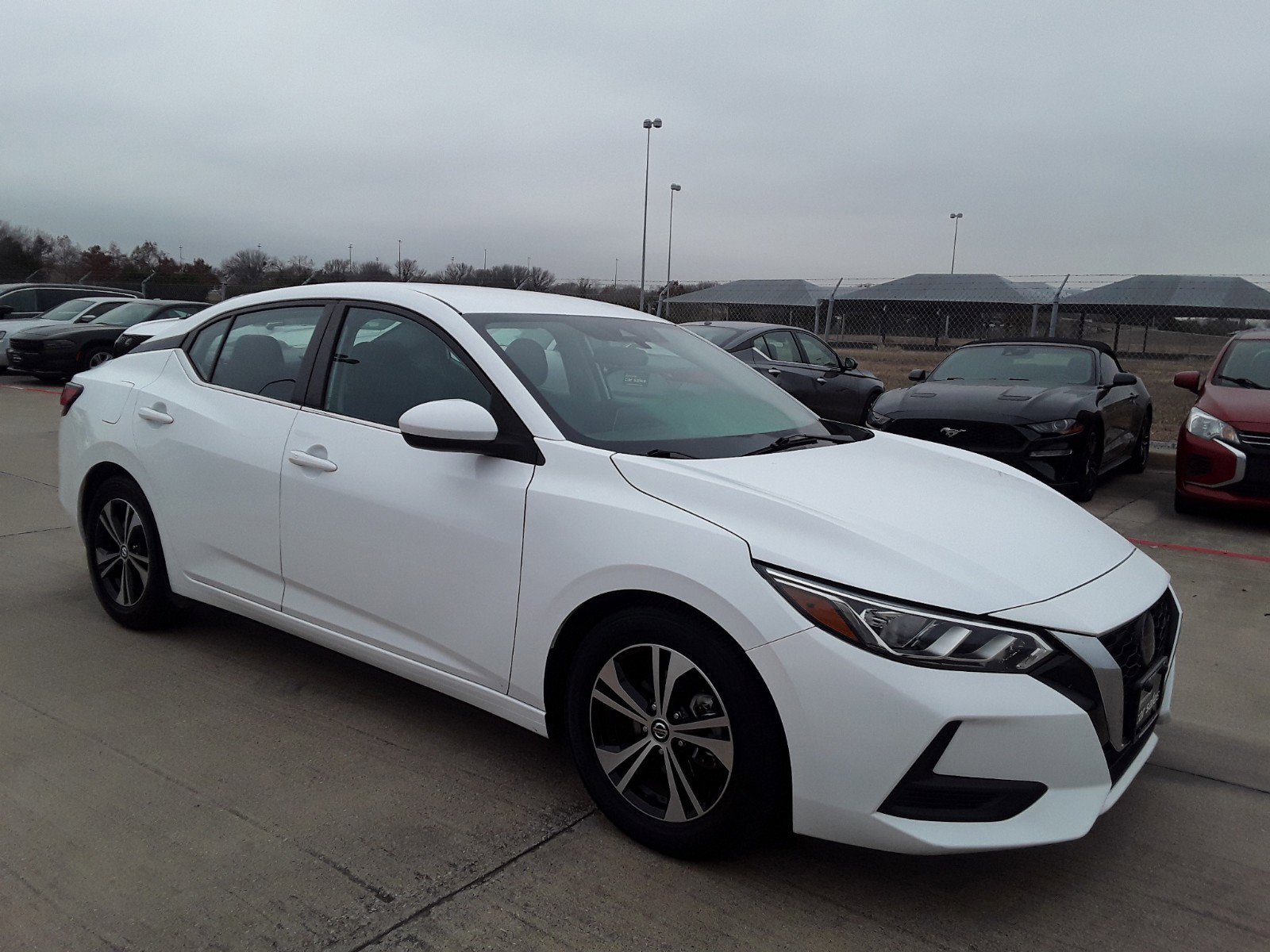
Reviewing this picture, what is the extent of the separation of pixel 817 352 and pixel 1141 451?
3707mm

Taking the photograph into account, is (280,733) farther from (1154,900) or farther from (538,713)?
(1154,900)

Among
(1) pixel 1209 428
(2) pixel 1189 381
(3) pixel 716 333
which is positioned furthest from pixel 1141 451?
(3) pixel 716 333

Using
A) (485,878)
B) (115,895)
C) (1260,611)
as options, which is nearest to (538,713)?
(485,878)

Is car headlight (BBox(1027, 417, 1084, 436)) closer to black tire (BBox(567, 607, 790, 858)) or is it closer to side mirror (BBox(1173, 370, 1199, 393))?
side mirror (BBox(1173, 370, 1199, 393))

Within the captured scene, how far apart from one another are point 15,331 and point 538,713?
60.5 feet

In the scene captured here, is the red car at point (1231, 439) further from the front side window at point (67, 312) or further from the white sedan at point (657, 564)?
the front side window at point (67, 312)

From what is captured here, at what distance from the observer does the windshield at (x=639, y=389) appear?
312cm

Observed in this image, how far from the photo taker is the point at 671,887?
8.55 ft

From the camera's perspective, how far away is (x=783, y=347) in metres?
11.3

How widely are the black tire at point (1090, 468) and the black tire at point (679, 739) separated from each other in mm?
6218

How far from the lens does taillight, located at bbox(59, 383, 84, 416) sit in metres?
4.59

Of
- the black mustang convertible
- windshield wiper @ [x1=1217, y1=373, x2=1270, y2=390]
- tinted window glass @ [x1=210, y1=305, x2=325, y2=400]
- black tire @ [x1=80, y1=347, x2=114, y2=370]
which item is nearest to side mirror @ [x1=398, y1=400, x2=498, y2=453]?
tinted window glass @ [x1=210, y1=305, x2=325, y2=400]

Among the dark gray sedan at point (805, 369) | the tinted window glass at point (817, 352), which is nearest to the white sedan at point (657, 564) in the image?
the dark gray sedan at point (805, 369)

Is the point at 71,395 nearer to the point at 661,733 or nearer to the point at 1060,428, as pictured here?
the point at 661,733
